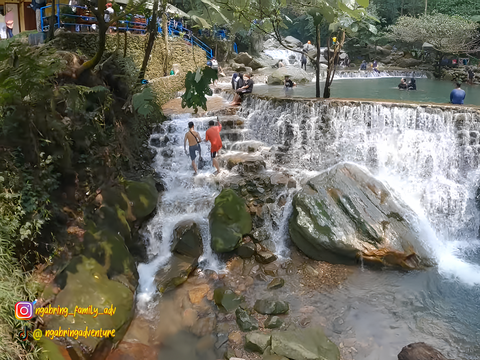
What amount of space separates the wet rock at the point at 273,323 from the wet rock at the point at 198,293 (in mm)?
1453

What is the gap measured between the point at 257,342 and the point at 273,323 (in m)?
0.62

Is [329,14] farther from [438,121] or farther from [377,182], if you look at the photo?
[438,121]

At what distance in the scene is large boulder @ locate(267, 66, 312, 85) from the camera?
20.9 meters

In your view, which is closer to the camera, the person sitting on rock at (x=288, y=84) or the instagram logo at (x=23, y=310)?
the instagram logo at (x=23, y=310)

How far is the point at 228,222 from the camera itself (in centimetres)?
862

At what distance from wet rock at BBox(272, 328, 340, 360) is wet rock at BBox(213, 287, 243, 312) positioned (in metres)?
1.16

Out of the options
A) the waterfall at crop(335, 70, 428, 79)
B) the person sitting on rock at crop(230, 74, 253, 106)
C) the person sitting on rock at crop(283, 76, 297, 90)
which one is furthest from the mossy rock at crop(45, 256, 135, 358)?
the waterfall at crop(335, 70, 428, 79)

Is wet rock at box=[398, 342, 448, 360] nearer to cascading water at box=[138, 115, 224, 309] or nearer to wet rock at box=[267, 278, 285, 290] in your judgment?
wet rock at box=[267, 278, 285, 290]

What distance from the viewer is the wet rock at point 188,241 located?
8312 mm

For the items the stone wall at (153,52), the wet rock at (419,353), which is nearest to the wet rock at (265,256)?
the wet rock at (419,353)

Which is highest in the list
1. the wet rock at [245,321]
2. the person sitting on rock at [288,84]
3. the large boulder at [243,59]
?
the large boulder at [243,59]

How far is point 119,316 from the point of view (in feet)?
20.1

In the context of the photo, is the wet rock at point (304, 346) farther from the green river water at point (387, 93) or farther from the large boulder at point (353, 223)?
the green river water at point (387, 93)

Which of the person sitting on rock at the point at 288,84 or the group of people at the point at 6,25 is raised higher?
the group of people at the point at 6,25
